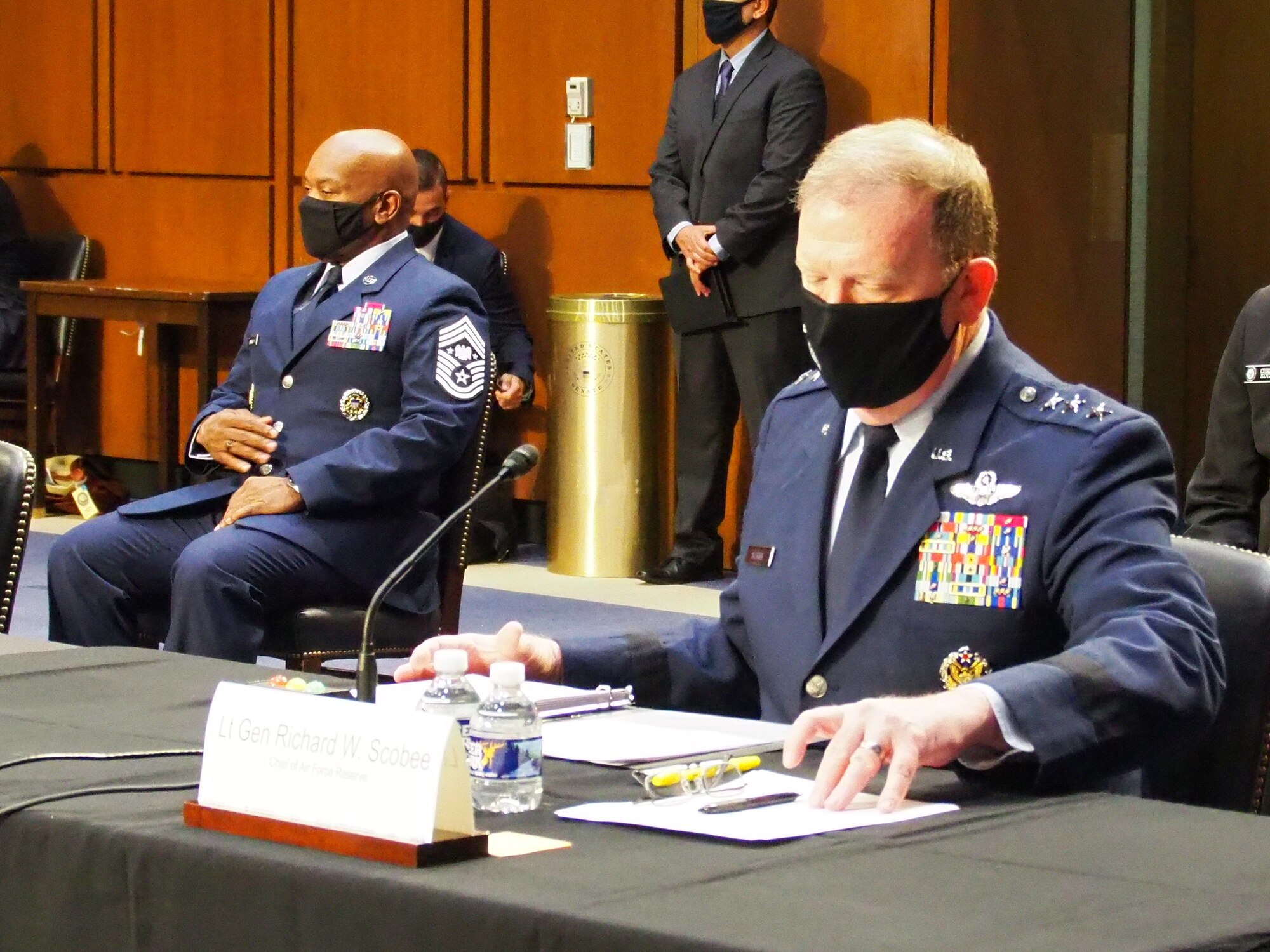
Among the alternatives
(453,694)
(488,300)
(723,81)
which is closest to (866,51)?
(723,81)

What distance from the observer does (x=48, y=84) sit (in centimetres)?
886

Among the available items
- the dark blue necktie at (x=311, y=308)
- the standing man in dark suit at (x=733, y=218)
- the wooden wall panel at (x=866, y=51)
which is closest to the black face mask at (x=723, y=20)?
the standing man in dark suit at (x=733, y=218)

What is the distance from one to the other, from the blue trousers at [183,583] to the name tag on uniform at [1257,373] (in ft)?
5.35

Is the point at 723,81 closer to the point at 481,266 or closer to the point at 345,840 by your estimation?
the point at 481,266

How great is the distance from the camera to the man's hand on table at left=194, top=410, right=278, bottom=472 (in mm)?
4191

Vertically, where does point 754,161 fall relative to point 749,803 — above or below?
above

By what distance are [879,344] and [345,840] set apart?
32.9 inches

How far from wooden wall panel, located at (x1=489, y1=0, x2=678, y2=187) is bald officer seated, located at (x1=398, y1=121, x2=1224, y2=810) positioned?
4917mm

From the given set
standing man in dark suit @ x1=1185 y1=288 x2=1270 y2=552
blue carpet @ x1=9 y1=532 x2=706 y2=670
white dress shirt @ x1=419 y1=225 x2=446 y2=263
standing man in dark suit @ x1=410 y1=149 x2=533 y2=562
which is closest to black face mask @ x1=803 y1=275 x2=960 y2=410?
standing man in dark suit @ x1=1185 y1=288 x2=1270 y2=552

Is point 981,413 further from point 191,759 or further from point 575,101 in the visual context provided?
point 575,101

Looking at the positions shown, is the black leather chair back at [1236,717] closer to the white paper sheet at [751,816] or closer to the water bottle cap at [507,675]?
the white paper sheet at [751,816]

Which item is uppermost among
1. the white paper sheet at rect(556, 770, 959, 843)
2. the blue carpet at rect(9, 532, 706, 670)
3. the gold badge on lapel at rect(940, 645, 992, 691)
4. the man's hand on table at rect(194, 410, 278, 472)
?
the man's hand on table at rect(194, 410, 278, 472)

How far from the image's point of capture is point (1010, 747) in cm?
176

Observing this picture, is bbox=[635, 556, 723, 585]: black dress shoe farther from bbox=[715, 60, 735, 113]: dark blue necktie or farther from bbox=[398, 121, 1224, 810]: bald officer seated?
bbox=[398, 121, 1224, 810]: bald officer seated
